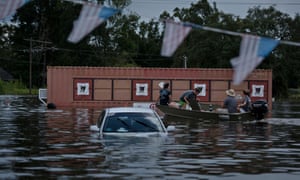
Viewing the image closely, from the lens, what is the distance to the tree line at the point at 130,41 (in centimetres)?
8412

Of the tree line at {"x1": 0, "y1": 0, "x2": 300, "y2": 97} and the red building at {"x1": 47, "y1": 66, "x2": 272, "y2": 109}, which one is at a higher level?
the tree line at {"x1": 0, "y1": 0, "x2": 300, "y2": 97}

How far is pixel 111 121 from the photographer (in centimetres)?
1969

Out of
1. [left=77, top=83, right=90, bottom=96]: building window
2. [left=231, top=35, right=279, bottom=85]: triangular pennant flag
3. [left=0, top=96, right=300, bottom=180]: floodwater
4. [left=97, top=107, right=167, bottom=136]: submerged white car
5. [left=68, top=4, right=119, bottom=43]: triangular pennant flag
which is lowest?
[left=0, top=96, right=300, bottom=180]: floodwater

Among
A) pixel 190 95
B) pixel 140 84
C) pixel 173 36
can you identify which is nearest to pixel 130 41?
pixel 140 84

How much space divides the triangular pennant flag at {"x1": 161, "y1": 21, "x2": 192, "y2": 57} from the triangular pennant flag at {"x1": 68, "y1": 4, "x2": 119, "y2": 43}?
119 centimetres

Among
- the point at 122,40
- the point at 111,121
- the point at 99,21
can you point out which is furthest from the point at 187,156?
the point at 122,40

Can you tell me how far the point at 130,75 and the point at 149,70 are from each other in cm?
155

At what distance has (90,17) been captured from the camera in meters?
12.6

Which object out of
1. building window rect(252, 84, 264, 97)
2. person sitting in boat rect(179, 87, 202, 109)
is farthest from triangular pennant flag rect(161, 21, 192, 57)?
building window rect(252, 84, 264, 97)

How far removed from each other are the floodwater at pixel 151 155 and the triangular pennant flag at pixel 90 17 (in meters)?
2.65

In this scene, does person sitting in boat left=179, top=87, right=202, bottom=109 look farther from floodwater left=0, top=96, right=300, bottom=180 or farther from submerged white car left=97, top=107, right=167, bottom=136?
submerged white car left=97, top=107, right=167, bottom=136

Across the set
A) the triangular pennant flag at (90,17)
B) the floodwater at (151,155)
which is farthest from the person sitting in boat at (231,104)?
the triangular pennant flag at (90,17)

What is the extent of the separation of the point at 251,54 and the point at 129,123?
749cm

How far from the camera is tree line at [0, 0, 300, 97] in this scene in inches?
3312
